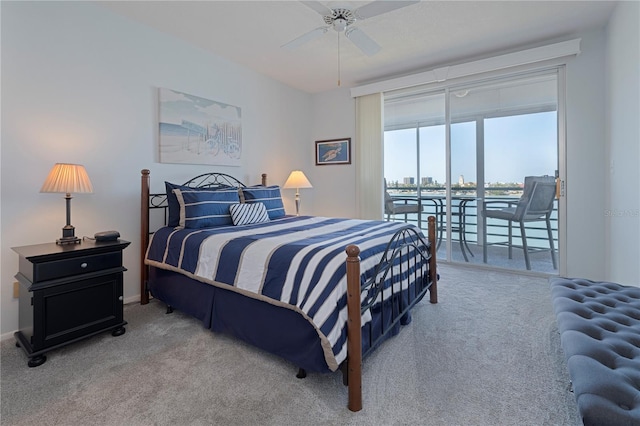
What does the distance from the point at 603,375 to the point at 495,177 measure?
10.7 feet

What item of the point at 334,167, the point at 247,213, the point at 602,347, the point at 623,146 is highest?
the point at 334,167

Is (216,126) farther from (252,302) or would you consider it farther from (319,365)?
(319,365)

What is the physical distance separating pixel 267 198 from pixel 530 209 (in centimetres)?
310

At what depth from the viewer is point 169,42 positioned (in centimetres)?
323

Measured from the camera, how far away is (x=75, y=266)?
208 centimetres

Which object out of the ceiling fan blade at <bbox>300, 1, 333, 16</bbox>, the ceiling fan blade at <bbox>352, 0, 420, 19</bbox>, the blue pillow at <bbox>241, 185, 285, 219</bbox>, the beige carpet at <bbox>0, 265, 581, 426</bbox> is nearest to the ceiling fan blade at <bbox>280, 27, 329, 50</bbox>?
the ceiling fan blade at <bbox>300, 1, 333, 16</bbox>

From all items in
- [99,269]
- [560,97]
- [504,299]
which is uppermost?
[560,97]

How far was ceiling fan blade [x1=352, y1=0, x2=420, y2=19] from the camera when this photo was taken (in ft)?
6.90

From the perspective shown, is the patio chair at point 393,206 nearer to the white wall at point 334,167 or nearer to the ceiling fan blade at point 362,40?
the white wall at point 334,167

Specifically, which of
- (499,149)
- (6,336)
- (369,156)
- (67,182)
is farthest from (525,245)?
(6,336)

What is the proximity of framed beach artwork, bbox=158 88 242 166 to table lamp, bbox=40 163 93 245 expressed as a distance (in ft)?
3.16

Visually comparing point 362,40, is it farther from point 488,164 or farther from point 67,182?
point 67,182

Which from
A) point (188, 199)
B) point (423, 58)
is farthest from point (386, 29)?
point (188, 199)

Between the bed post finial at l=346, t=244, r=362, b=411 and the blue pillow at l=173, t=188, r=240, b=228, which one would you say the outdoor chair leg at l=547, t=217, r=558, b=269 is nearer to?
the bed post finial at l=346, t=244, r=362, b=411
